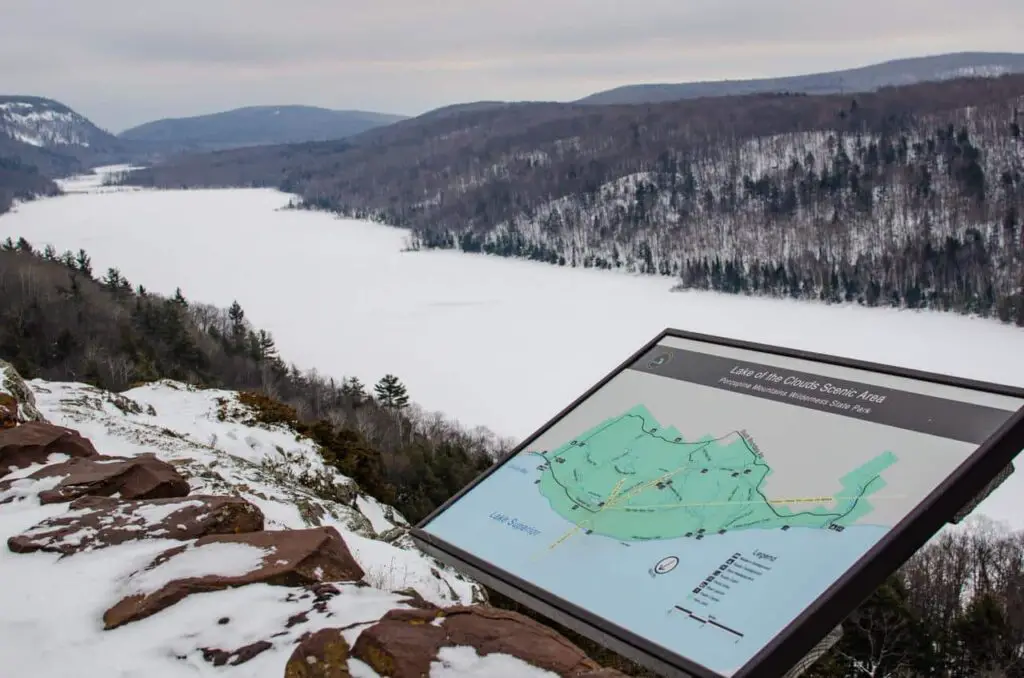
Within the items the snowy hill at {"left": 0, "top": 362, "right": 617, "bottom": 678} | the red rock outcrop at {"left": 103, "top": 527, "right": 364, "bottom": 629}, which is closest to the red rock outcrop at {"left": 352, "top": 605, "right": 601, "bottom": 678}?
the snowy hill at {"left": 0, "top": 362, "right": 617, "bottom": 678}

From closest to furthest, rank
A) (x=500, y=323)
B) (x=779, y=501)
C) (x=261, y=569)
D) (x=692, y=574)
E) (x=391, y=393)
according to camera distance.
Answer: (x=692, y=574)
(x=779, y=501)
(x=261, y=569)
(x=391, y=393)
(x=500, y=323)

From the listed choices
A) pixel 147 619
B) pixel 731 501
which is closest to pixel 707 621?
pixel 731 501

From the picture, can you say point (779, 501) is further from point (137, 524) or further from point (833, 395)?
point (137, 524)

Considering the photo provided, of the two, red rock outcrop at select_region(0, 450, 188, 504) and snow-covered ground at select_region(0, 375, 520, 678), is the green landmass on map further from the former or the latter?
red rock outcrop at select_region(0, 450, 188, 504)

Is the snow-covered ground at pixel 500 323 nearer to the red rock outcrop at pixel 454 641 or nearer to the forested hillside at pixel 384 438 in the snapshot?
the forested hillside at pixel 384 438

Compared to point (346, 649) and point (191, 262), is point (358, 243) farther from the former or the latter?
point (346, 649)

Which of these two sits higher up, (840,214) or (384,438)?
(840,214)
